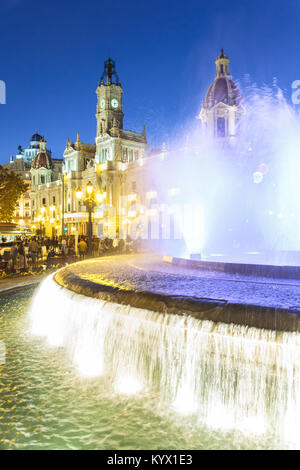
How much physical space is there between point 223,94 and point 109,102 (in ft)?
75.4

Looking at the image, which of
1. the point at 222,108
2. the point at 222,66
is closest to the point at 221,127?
the point at 222,108

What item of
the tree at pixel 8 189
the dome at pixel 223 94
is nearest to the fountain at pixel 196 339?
the tree at pixel 8 189

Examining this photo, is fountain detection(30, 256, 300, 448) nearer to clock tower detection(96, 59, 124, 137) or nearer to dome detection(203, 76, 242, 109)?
dome detection(203, 76, 242, 109)

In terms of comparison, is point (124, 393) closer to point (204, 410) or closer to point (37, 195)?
point (204, 410)

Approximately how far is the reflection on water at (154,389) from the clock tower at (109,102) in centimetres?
5070

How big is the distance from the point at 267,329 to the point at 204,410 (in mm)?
1285

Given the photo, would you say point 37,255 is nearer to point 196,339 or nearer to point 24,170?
point 196,339

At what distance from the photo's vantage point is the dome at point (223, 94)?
3548 cm

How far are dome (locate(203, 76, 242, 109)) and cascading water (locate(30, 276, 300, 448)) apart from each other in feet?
114

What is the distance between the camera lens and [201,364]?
3.71 metres

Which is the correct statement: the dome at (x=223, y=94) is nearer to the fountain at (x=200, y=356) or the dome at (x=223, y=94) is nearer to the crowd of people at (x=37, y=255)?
the crowd of people at (x=37, y=255)

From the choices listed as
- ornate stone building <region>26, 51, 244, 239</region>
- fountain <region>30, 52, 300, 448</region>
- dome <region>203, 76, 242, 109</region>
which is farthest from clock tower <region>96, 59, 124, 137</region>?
fountain <region>30, 52, 300, 448</region>

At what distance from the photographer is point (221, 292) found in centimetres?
499
